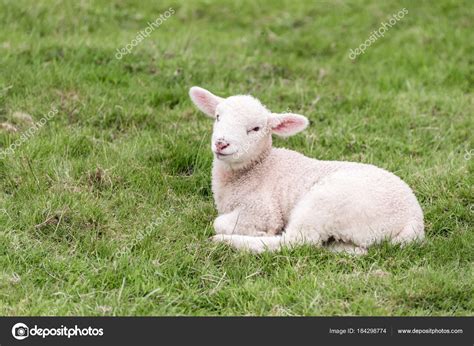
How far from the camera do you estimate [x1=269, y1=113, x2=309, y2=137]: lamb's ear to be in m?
6.20

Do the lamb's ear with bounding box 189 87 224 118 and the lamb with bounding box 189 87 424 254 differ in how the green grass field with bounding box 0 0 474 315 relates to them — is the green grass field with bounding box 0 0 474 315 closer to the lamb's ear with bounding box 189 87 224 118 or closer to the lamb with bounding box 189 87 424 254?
the lamb with bounding box 189 87 424 254

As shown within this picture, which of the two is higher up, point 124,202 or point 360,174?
point 360,174

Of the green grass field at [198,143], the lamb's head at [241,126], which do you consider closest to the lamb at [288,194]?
the lamb's head at [241,126]

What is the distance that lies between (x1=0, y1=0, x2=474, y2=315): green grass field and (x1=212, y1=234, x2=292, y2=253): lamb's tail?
0.08 meters

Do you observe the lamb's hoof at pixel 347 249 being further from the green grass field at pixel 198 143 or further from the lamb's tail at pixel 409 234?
the lamb's tail at pixel 409 234

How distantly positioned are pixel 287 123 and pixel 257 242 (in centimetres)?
106

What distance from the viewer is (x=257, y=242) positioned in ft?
18.7

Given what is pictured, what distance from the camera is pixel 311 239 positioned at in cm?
570

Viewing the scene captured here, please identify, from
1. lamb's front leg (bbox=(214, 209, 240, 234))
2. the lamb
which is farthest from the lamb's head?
lamb's front leg (bbox=(214, 209, 240, 234))

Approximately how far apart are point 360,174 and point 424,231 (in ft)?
2.35

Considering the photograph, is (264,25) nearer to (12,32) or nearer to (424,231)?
(12,32)

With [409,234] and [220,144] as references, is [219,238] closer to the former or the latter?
[220,144]
